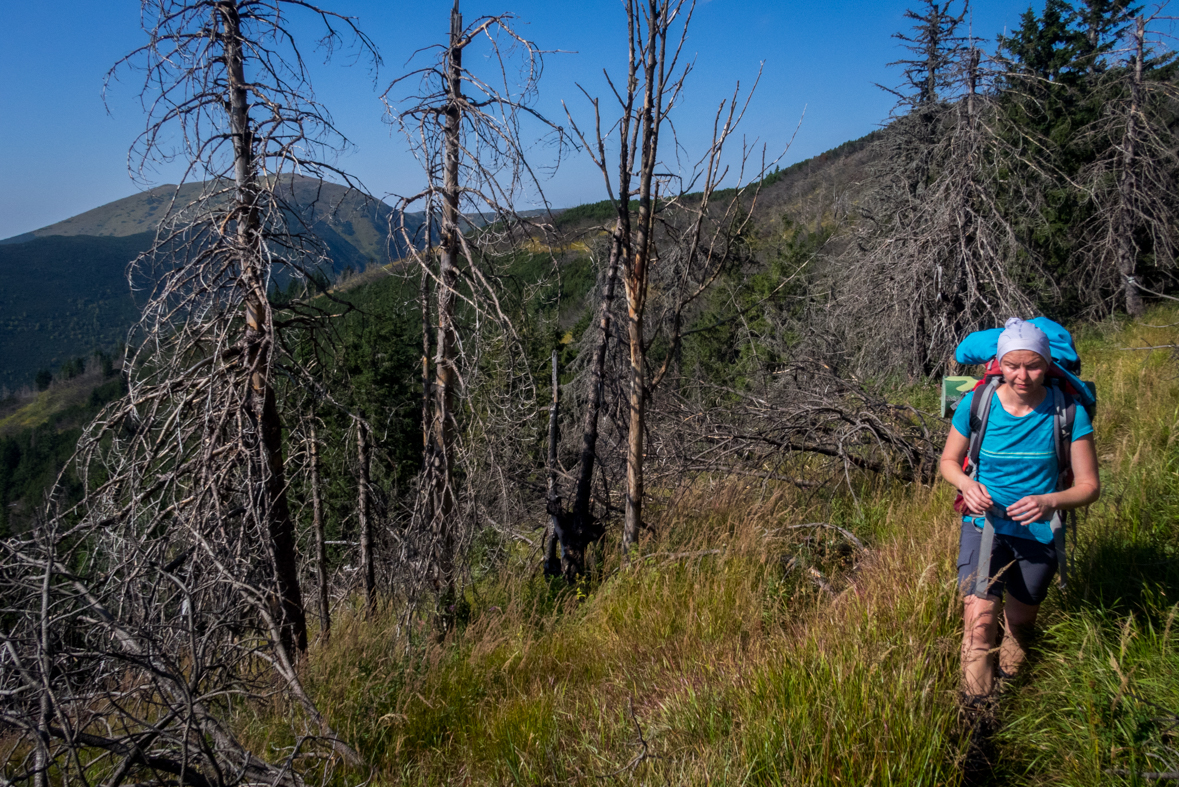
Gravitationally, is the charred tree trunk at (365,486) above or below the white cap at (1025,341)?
below

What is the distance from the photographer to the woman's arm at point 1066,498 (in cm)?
227

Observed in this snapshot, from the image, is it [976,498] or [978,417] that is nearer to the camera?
[976,498]

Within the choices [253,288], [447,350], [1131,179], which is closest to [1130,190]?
[1131,179]

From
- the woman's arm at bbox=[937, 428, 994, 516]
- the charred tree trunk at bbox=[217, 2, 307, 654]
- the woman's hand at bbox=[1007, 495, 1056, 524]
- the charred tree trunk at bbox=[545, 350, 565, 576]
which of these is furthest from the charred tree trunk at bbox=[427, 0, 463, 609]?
the woman's hand at bbox=[1007, 495, 1056, 524]

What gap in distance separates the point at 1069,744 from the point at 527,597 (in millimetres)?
3377

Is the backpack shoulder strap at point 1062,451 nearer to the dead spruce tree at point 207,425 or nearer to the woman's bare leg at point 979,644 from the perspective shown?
the woman's bare leg at point 979,644

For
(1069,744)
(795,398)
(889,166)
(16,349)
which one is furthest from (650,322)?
(16,349)

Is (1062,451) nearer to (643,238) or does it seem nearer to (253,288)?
(643,238)

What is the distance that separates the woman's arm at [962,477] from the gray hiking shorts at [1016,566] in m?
0.21

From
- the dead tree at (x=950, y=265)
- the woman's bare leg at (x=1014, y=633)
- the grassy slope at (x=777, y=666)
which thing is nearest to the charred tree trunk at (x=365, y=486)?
the grassy slope at (x=777, y=666)

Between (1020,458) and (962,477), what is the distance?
243 mm

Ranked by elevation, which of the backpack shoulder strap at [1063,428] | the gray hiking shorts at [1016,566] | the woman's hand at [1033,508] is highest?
the backpack shoulder strap at [1063,428]

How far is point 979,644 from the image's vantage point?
2.39 m

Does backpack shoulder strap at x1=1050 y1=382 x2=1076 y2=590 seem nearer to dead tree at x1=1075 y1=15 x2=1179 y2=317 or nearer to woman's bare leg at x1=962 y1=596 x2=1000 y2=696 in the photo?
woman's bare leg at x1=962 y1=596 x2=1000 y2=696
